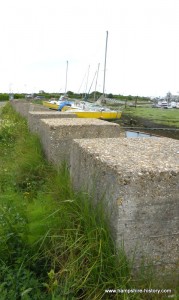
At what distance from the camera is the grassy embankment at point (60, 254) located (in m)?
2.04

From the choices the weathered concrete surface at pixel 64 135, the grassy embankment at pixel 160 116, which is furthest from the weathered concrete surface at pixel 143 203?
the grassy embankment at pixel 160 116

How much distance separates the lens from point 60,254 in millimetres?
2291

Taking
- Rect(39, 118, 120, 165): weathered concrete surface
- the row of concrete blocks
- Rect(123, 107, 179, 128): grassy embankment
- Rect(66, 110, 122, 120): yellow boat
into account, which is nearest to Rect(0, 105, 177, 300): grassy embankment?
the row of concrete blocks

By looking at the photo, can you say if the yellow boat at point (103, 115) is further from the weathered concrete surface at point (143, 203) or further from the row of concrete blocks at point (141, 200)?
the weathered concrete surface at point (143, 203)

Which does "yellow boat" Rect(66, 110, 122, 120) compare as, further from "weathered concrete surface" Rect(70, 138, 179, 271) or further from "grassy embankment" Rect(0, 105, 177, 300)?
"weathered concrete surface" Rect(70, 138, 179, 271)

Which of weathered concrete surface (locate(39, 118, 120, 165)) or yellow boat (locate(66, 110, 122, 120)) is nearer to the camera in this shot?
weathered concrete surface (locate(39, 118, 120, 165))

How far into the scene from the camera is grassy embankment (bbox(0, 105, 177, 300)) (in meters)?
2.04

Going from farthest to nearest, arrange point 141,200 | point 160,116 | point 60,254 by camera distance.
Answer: point 160,116 → point 60,254 → point 141,200

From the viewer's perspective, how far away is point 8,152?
6.54 m

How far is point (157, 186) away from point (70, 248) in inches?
31.5

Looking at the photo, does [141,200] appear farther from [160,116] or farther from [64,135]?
[160,116]

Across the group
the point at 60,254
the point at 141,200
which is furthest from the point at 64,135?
the point at 141,200

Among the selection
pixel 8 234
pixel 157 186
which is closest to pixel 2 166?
pixel 8 234

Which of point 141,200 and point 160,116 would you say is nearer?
point 141,200
